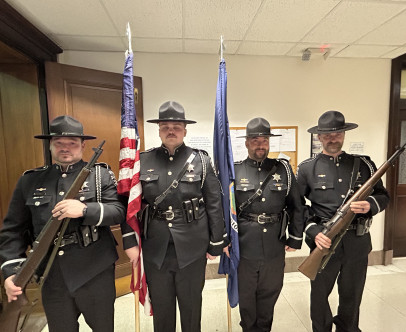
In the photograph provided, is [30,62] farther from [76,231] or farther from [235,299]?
[235,299]

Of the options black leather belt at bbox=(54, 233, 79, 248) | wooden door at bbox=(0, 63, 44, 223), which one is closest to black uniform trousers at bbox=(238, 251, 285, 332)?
black leather belt at bbox=(54, 233, 79, 248)

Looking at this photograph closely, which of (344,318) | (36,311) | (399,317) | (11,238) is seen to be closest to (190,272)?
(11,238)

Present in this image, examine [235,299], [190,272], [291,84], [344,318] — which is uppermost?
[291,84]

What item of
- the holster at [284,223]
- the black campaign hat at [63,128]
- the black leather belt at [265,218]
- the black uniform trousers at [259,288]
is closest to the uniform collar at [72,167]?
the black campaign hat at [63,128]

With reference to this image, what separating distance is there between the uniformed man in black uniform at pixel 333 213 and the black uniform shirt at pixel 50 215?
1.37 metres

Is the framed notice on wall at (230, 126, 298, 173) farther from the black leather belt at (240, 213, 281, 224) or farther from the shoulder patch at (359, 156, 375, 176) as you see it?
the black leather belt at (240, 213, 281, 224)

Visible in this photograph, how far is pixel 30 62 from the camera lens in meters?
2.05

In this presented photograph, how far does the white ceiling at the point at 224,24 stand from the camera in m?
1.69

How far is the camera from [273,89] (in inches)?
106

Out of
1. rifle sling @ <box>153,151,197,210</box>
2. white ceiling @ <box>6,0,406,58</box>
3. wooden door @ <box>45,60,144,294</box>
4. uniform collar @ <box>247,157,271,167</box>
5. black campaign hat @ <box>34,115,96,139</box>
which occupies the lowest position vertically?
rifle sling @ <box>153,151,197,210</box>

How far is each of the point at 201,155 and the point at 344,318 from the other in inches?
64.2

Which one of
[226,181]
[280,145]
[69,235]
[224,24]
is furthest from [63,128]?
[280,145]

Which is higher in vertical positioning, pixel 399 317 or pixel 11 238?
pixel 11 238

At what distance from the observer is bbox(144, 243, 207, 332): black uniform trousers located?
1406 millimetres
